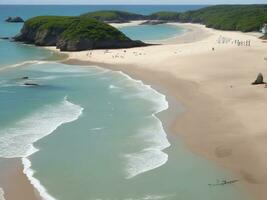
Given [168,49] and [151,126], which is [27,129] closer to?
[151,126]

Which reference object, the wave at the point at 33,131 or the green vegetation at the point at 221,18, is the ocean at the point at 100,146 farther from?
the green vegetation at the point at 221,18

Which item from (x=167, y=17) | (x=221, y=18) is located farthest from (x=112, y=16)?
(x=221, y=18)

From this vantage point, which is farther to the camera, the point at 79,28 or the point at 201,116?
the point at 79,28

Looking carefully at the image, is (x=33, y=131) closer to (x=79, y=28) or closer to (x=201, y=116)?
(x=201, y=116)

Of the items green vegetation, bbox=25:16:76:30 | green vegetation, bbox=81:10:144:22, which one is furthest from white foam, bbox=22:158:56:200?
green vegetation, bbox=81:10:144:22

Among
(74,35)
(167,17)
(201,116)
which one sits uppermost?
(201,116)

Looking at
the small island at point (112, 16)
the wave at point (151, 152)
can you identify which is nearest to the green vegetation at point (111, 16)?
the small island at point (112, 16)
